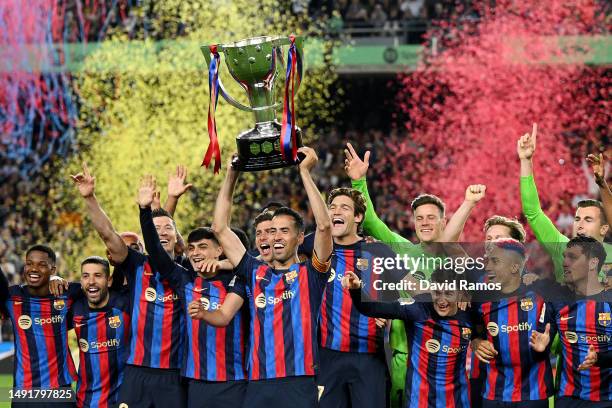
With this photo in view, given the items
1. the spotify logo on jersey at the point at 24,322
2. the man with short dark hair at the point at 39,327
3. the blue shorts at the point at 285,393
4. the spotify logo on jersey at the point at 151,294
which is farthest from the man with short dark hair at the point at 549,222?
the spotify logo on jersey at the point at 24,322

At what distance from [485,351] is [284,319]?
1.15m

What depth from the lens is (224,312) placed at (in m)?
5.96

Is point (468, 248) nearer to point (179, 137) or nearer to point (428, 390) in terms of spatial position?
point (428, 390)

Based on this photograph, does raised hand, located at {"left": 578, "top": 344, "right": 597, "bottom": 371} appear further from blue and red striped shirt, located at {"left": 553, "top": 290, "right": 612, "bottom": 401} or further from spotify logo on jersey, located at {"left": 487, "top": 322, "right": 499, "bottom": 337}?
spotify logo on jersey, located at {"left": 487, "top": 322, "right": 499, "bottom": 337}

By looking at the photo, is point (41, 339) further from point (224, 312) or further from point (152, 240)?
point (224, 312)

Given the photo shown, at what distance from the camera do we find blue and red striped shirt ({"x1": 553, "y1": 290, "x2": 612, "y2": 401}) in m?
5.90

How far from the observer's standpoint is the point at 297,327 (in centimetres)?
579

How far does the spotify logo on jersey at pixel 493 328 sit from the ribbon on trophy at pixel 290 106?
1511 millimetres

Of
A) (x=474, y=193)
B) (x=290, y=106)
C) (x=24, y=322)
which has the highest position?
(x=290, y=106)

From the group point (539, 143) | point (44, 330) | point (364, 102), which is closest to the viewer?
point (44, 330)

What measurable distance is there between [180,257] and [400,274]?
5.11 feet

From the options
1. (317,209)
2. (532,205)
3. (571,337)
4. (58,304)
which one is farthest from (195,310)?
(532,205)

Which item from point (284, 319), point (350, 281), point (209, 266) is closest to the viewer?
point (350, 281)

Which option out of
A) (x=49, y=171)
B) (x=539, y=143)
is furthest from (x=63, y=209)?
(x=539, y=143)
